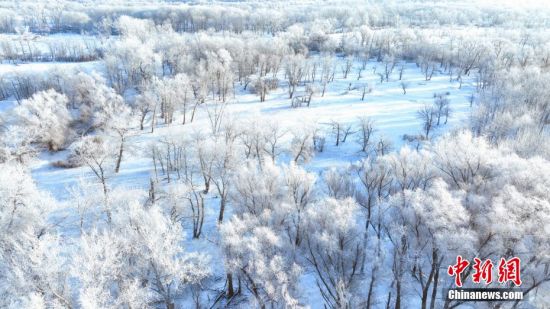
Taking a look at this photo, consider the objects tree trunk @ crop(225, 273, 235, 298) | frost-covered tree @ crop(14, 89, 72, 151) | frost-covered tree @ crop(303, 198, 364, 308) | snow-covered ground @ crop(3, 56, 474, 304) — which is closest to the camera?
frost-covered tree @ crop(303, 198, 364, 308)

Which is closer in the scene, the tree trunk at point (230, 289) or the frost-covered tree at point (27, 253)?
the frost-covered tree at point (27, 253)

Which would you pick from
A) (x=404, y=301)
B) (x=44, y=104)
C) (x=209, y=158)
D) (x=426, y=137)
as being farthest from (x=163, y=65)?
(x=404, y=301)

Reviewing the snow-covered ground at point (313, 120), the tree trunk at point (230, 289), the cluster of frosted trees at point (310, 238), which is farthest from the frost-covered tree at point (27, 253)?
the tree trunk at point (230, 289)

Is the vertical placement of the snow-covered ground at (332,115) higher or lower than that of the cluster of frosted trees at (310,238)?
lower

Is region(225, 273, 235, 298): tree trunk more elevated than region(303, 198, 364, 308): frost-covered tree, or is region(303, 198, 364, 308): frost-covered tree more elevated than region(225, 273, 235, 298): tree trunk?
region(303, 198, 364, 308): frost-covered tree

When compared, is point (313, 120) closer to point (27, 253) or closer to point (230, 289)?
point (230, 289)

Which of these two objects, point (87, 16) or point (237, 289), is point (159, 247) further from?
point (87, 16)

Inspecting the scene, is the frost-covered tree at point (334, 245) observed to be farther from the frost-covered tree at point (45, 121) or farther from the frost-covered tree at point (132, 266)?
the frost-covered tree at point (45, 121)

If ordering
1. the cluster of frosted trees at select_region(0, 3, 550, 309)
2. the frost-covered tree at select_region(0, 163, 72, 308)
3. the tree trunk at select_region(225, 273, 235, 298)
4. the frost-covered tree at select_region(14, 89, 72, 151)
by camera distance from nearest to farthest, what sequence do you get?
the frost-covered tree at select_region(0, 163, 72, 308)
the cluster of frosted trees at select_region(0, 3, 550, 309)
the tree trunk at select_region(225, 273, 235, 298)
the frost-covered tree at select_region(14, 89, 72, 151)

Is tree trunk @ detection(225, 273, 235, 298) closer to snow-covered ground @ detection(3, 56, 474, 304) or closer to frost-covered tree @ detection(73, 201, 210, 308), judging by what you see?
snow-covered ground @ detection(3, 56, 474, 304)

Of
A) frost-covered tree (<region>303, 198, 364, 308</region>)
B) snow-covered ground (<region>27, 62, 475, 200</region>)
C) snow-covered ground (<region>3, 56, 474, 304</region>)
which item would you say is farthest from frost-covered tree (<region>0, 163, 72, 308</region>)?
frost-covered tree (<region>303, 198, 364, 308</region>)

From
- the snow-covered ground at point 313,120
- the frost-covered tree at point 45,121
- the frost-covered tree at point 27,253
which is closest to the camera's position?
the frost-covered tree at point 27,253
